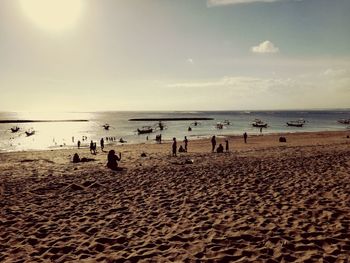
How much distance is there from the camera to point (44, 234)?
889cm

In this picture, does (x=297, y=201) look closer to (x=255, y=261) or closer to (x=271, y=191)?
(x=271, y=191)

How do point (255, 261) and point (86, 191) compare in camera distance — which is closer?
point (255, 261)

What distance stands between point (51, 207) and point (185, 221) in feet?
16.5

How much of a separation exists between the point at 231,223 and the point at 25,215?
6.54 m

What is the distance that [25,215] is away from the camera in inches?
417

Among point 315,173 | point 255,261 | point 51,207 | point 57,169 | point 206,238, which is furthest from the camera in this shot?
point 57,169

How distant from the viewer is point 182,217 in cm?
995

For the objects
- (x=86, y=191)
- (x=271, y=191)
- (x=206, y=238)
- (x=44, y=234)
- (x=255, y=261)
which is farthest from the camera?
(x=86, y=191)

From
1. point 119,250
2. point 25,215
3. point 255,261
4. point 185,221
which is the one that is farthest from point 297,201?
point 25,215

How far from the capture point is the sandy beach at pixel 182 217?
745 cm

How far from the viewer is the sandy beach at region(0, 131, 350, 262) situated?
7.45 meters

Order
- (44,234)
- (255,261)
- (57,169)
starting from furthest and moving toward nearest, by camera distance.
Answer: (57,169) < (44,234) < (255,261)

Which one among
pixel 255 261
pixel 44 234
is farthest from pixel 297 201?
pixel 44 234

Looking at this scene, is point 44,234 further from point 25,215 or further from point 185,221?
point 185,221
